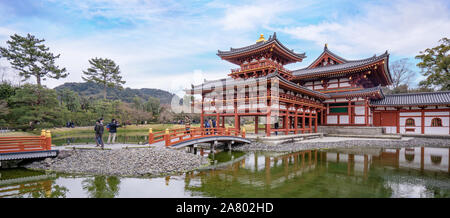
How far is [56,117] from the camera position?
2820 cm

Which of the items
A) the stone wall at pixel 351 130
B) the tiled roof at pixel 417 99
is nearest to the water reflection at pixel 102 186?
the stone wall at pixel 351 130

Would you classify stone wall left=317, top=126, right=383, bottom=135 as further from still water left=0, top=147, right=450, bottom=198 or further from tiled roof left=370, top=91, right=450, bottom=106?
still water left=0, top=147, right=450, bottom=198

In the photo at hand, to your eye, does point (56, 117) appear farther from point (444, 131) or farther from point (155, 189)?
point (444, 131)

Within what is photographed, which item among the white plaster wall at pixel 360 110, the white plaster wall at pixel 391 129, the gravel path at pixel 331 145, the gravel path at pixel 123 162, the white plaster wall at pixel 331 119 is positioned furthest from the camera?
the white plaster wall at pixel 331 119

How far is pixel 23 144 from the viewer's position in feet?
37.0

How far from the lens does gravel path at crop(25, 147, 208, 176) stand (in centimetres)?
1005

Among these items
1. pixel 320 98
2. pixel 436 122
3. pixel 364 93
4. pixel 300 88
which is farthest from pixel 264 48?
pixel 436 122

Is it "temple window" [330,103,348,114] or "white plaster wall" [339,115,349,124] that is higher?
"temple window" [330,103,348,114]

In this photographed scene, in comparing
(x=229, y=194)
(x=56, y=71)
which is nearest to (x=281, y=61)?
(x=229, y=194)

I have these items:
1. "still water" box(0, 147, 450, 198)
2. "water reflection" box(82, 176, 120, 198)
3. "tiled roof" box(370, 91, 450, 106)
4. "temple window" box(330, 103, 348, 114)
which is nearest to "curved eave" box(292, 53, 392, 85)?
"tiled roof" box(370, 91, 450, 106)

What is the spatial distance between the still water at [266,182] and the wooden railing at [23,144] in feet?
3.58

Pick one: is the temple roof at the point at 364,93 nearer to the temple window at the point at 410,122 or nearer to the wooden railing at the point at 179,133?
the temple window at the point at 410,122

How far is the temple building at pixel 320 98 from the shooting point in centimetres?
2045

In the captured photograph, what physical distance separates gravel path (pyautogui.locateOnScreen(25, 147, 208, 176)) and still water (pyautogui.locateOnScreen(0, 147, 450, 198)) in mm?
598
